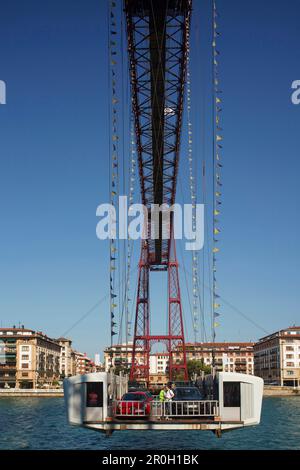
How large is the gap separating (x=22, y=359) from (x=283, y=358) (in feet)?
201

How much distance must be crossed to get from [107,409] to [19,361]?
126m

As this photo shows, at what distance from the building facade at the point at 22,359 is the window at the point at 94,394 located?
122m

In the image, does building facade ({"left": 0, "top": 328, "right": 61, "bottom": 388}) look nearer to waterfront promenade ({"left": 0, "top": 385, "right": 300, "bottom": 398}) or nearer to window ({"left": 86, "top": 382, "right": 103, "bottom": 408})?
waterfront promenade ({"left": 0, "top": 385, "right": 300, "bottom": 398})

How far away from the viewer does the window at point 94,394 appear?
22.2m

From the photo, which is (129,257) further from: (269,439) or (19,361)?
(19,361)

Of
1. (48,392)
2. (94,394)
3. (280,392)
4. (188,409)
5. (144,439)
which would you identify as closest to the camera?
(94,394)

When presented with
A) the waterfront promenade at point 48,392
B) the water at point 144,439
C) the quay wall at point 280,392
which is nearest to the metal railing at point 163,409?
the water at point 144,439

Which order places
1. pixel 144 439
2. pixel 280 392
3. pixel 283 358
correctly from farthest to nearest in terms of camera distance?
pixel 283 358
pixel 280 392
pixel 144 439

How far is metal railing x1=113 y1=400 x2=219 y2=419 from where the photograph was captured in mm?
22938

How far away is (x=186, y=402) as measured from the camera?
920 inches

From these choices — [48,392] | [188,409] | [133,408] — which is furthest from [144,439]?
[48,392]

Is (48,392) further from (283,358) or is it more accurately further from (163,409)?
(163,409)

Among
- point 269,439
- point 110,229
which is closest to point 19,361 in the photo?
point 269,439

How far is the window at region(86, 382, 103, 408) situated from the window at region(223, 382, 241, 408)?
4.51 m
